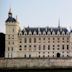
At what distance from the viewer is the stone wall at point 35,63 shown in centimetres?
5687

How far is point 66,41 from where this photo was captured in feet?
247

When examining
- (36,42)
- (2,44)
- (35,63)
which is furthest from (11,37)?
(35,63)

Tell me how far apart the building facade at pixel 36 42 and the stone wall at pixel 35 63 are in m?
15.2

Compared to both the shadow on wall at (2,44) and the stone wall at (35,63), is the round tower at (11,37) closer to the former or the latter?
the shadow on wall at (2,44)

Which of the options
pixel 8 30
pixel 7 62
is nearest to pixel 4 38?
pixel 8 30

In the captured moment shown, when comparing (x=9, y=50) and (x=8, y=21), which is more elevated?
(x=8, y=21)

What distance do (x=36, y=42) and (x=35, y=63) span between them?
17404 millimetres

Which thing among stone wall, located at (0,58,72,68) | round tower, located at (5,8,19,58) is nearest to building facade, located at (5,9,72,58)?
round tower, located at (5,8,19,58)

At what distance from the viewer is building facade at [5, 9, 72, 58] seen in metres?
74.1

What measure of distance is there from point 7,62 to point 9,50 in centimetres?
1659

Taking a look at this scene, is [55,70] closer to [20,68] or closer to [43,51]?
[20,68]

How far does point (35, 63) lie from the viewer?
5769cm

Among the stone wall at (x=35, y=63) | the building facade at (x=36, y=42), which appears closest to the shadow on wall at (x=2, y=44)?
the building facade at (x=36, y=42)

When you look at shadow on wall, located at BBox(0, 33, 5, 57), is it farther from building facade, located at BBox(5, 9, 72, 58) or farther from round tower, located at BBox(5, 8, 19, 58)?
building facade, located at BBox(5, 9, 72, 58)
